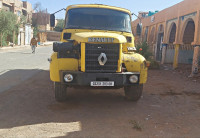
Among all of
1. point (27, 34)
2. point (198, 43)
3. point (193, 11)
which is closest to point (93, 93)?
point (198, 43)

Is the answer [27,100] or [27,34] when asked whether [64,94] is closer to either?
[27,100]

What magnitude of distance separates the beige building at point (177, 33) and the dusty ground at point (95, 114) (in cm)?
270

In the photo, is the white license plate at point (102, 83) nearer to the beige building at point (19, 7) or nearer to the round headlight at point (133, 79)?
the round headlight at point (133, 79)

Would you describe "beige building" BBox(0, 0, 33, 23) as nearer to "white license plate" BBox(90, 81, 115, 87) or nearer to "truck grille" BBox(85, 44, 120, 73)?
"truck grille" BBox(85, 44, 120, 73)

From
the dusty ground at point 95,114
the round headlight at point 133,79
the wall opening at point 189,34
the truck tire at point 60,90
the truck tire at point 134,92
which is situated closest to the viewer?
the dusty ground at point 95,114

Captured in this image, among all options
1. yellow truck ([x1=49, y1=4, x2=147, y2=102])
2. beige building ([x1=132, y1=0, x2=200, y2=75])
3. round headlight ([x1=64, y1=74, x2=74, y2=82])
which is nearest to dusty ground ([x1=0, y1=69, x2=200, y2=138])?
yellow truck ([x1=49, y1=4, x2=147, y2=102])

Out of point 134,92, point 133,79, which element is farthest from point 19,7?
point 133,79

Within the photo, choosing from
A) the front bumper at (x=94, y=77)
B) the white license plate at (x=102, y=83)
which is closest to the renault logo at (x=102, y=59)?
the front bumper at (x=94, y=77)

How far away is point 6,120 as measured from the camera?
4.15 m

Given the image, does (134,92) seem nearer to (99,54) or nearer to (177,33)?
(99,54)

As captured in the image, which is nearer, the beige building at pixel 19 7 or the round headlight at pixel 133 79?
the round headlight at pixel 133 79

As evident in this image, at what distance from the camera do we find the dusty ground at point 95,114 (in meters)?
3.80

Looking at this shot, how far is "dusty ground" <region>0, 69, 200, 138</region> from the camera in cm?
380

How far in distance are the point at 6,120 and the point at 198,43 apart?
9760 millimetres
